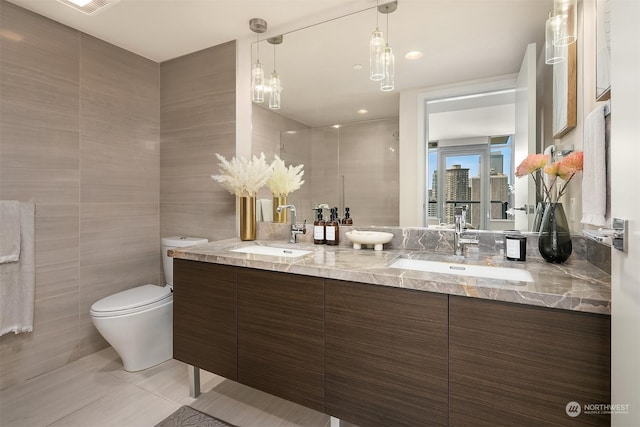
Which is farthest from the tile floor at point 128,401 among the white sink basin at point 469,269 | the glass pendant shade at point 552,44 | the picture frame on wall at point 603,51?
the glass pendant shade at point 552,44

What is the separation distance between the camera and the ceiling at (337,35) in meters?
1.58

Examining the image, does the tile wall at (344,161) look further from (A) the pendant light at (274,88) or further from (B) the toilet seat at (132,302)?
(B) the toilet seat at (132,302)

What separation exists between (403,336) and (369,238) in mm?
664

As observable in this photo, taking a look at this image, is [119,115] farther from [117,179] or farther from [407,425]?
[407,425]

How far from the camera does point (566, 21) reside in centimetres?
135

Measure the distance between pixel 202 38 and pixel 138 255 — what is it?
69.7 inches

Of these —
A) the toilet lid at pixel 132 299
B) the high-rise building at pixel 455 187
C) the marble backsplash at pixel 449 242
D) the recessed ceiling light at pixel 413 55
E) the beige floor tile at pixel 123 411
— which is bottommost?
the beige floor tile at pixel 123 411

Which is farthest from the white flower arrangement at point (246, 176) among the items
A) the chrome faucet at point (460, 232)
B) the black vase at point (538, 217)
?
the black vase at point (538, 217)

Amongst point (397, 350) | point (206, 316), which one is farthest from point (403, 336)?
point (206, 316)

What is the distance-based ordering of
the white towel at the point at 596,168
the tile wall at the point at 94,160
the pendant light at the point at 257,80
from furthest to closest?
the pendant light at the point at 257,80 → the tile wall at the point at 94,160 → the white towel at the point at 596,168

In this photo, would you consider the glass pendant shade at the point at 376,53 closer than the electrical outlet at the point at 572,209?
No

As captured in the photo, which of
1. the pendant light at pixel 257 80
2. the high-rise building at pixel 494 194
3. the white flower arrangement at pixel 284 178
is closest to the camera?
the high-rise building at pixel 494 194

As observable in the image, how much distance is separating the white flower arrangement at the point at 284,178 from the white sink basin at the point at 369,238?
0.60 metres

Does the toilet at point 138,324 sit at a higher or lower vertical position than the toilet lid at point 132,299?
lower
